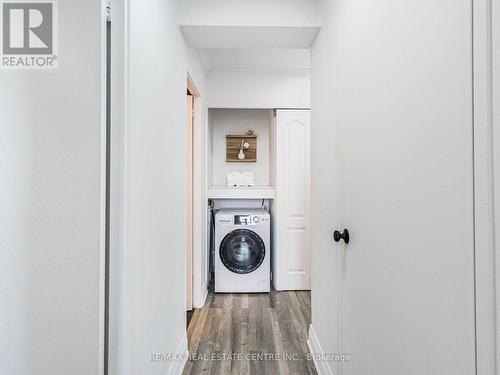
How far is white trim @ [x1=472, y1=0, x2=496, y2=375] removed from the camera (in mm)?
588

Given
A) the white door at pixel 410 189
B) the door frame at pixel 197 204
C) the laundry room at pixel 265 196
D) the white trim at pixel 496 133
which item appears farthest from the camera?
the laundry room at pixel 265 196

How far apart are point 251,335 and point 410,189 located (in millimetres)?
1980

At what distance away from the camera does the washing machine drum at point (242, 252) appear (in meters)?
3.15

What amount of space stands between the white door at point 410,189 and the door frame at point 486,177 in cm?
2

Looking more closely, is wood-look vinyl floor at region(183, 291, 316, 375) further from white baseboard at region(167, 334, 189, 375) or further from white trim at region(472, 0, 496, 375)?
white trim at region(472, 0, 496, 375)

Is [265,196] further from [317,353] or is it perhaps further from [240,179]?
[317,353]

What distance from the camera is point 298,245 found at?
127 inches

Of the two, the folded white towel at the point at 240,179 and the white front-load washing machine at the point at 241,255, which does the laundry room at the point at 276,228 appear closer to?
the white front-load washing machine at the point at 241,255

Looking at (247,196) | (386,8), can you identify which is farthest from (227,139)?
(386,8)

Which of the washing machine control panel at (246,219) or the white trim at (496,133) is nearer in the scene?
the white trim at (496,133)

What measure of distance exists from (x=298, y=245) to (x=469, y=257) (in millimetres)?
2644

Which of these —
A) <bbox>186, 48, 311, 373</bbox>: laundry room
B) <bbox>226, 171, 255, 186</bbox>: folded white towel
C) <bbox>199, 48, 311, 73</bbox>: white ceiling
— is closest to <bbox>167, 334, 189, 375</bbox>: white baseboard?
<bbox>186, 48, 311, 373</bbox>: laundry room

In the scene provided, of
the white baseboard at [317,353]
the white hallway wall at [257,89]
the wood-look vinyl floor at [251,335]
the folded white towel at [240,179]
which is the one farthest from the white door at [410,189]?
the folded white towel at [240,179]

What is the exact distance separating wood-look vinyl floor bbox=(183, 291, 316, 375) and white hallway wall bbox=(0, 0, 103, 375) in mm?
1178
